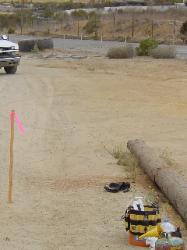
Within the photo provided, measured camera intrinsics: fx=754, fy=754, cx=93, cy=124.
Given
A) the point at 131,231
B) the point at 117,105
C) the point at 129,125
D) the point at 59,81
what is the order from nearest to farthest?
the point at 131,231
the point at 129,125
the point at 117,105
the point at 59,81

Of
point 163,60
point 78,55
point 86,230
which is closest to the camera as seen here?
point 86,230

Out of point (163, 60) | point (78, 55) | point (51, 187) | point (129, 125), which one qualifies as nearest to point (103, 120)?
point (129, 125)

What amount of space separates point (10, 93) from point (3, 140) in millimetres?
8584

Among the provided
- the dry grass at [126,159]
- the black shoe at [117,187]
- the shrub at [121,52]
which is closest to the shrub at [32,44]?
the shrub at [121,52]

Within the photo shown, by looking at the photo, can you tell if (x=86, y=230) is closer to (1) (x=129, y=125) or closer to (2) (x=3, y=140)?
(2) (x=3, y=140)

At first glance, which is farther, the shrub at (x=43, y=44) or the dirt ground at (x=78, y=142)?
the shrub at (x=43, y=44)

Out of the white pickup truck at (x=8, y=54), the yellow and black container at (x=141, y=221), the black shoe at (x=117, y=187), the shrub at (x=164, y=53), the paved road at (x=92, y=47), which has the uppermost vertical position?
the yellow and black container at (x=141, y=221)

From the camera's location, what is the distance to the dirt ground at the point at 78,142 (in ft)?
30.0

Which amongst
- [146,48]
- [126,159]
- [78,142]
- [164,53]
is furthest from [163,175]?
[146,48]

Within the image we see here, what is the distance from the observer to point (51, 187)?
1120 centimetres

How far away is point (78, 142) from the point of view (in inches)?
589

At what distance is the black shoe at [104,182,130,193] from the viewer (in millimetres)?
10970

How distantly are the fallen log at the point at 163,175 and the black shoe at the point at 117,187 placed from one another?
443 mm

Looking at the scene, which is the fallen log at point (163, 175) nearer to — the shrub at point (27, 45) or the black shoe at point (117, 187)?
the black shoe at point (117, 187)
